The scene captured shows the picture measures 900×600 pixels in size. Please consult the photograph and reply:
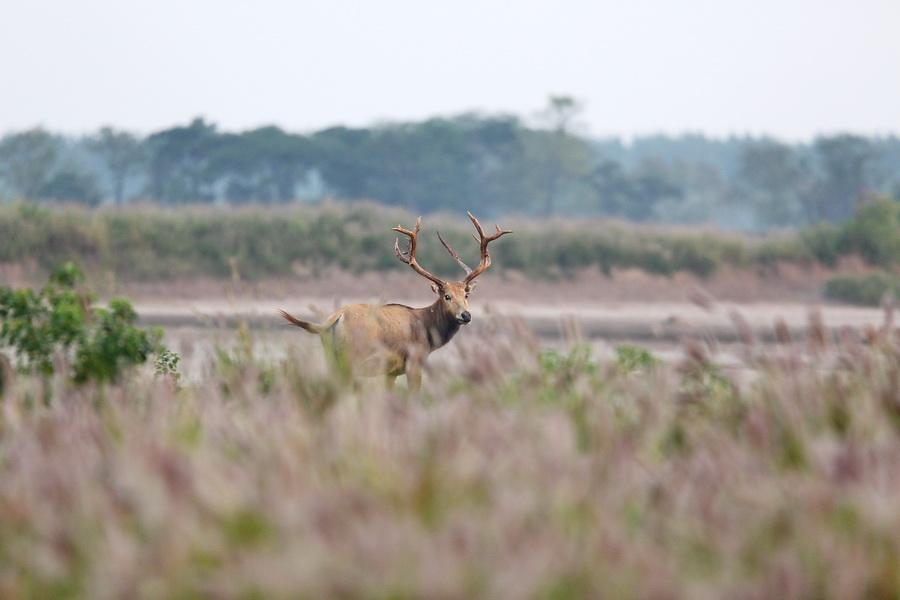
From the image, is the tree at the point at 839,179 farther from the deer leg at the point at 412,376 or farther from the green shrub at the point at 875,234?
the deer leg at the point at 412,376

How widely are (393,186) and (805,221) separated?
26.4m

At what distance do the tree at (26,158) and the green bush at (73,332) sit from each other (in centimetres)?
6952

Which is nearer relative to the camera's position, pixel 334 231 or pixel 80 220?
pixel 80 220

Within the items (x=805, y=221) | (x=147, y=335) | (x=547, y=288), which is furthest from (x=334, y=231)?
(x=805, y=221)

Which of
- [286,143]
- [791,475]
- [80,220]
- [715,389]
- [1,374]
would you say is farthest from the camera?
→ [286,143]

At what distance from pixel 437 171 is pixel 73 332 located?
68.7 meters

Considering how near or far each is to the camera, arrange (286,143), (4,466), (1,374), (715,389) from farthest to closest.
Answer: (286,143)
(1,374)
(715,389)
(4,466)

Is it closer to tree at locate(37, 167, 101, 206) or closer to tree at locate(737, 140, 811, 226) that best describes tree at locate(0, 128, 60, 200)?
tree at locate(37, 167, 101, 206)

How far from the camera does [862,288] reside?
1405 inches

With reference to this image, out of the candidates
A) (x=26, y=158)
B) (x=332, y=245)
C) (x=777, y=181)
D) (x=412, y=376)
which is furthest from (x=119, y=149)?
(x=412, y=376)

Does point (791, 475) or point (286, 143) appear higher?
point (286, 143)

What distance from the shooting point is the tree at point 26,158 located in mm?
77125

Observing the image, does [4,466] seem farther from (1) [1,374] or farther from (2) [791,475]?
(2) [791,475]

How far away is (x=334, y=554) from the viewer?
15.1 feet
